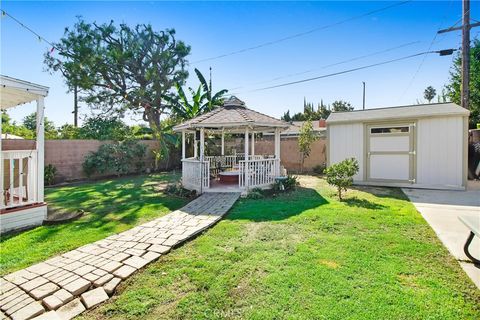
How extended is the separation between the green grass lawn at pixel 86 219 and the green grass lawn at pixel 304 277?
6.13ft

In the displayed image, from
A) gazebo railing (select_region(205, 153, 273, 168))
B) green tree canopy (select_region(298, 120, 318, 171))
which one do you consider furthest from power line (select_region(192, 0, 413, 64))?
gazebo railing (select_region(205, 153, 273, 168))

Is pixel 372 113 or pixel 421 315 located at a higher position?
pixel 372 113

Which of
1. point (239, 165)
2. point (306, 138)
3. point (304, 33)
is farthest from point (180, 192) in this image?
point (304, 33)

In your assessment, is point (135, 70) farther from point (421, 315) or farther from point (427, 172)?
point (421, 315)

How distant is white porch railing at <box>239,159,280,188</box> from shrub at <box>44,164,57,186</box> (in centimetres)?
906

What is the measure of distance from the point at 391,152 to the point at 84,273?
10.8 metres

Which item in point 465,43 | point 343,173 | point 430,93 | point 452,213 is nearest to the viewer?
point 452,213

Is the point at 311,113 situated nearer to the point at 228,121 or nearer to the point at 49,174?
the point at 228,121

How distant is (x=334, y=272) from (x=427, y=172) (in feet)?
28.7

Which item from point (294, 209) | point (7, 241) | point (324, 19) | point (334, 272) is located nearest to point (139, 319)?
point (334, 272)

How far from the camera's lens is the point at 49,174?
11.2 meters

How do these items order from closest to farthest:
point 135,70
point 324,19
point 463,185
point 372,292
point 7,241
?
point 372,292 → point 7,241 → point 463,185 → point 324,19 → point 135,70

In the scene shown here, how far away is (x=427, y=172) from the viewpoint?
9.52 m

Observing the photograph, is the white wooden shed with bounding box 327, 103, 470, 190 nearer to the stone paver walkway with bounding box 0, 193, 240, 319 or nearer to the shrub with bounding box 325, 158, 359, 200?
the shrub with bounding box 325, 158, 359, 200
